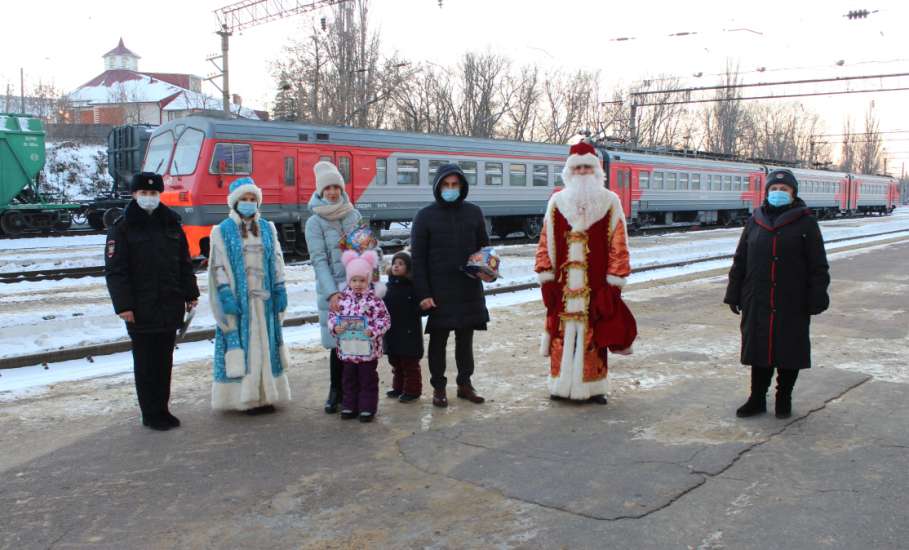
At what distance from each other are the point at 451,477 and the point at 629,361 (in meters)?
3.32

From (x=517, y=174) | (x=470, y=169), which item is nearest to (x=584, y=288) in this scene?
(x=470, y=169)

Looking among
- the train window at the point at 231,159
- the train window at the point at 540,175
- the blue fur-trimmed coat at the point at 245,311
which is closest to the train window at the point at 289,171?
the train window at the point at 231,159

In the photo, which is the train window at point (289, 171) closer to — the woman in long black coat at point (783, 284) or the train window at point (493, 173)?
the train window at point (493, 173)

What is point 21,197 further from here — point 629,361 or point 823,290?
point 823,290

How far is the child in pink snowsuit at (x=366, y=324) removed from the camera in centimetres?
515

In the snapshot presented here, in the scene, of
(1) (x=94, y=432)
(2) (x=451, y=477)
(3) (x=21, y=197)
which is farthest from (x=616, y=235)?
(3) (x=21, y=197)

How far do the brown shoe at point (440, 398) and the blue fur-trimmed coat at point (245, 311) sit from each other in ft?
3.75

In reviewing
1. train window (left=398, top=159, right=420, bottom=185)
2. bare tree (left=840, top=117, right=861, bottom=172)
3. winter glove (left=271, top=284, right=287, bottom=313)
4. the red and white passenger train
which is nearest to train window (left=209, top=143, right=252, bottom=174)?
the red and white passenger train

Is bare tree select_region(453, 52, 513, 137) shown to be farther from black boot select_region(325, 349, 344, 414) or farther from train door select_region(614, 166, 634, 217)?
black boot select_region(325, 349, 344, 414)

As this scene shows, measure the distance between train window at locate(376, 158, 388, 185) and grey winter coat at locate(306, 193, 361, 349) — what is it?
42.3ft

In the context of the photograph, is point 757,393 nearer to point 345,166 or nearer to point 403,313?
point 403,313

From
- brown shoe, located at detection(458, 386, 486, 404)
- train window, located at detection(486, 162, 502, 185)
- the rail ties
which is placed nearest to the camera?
brown shoe, located at detection(458, 386, 486, 404)

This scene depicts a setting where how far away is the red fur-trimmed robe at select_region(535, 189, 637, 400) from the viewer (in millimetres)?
5430

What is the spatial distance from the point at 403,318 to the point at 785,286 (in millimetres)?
2655
